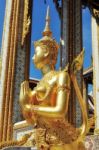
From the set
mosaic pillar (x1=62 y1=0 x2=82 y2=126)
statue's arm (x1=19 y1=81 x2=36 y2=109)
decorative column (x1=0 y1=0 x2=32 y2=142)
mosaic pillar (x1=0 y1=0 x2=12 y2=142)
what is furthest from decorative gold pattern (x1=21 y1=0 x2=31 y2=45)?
statue's arm (x1=19 y1=81 x2=36 y2=109)

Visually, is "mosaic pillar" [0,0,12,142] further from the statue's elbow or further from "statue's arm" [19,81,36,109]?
the statue's elbow

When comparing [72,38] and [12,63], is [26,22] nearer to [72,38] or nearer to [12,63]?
[12,63]

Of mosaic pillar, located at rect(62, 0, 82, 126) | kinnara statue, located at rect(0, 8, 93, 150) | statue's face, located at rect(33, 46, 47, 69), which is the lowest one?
kinnara statue, located at rect(0, 8, 93, 150)

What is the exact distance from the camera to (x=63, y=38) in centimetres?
738

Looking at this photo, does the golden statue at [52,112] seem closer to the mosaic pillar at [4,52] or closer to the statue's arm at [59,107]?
the statue's arm at [59,107]

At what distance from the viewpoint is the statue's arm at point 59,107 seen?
11.3 ft

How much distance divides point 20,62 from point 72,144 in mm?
3161

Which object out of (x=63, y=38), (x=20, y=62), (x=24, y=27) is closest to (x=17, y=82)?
(x=20, y=62)

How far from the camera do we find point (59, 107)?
3453 millimetres

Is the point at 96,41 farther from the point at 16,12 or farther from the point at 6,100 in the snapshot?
the point at 6,100

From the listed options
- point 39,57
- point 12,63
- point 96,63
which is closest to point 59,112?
point 39,57

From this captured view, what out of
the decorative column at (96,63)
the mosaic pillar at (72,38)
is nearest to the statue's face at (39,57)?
the mosaic pillar at (72,38)

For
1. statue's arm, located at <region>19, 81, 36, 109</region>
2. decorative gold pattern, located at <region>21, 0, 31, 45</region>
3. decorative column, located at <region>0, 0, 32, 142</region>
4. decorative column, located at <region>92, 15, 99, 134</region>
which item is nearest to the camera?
statue's arm, located at <region>19, 81, 36, 109</region>

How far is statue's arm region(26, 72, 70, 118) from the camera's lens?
11.3 ft
